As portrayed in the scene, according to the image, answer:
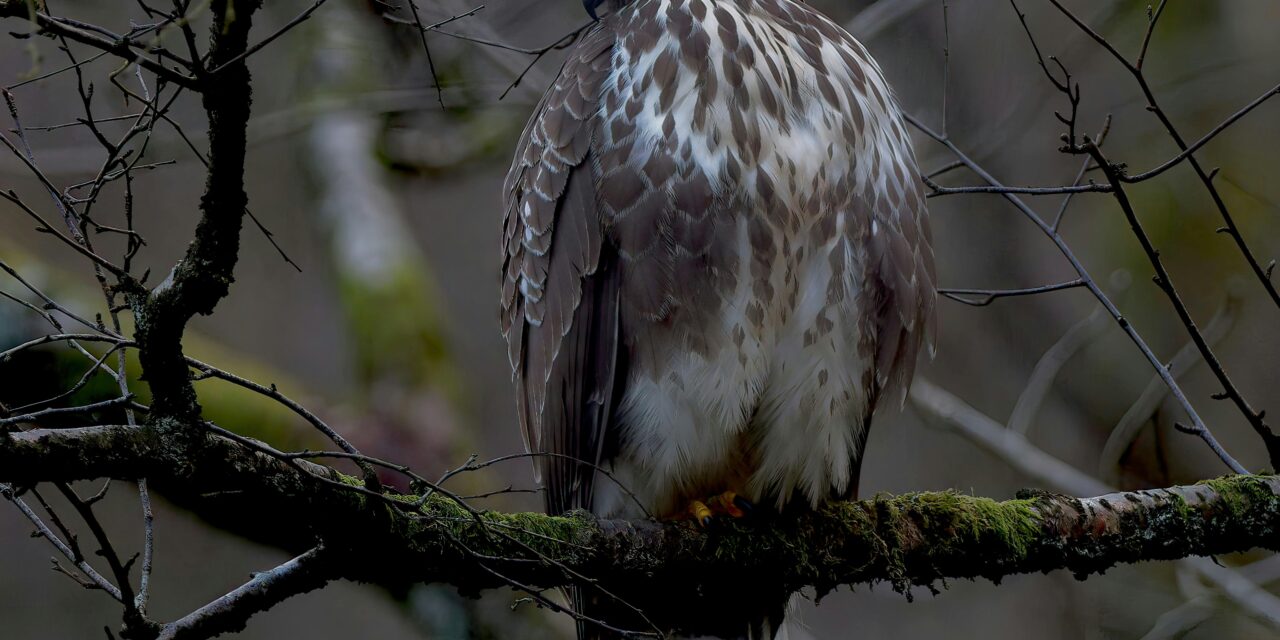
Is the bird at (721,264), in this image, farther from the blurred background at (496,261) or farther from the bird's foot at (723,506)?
the blurred background at (496,261)

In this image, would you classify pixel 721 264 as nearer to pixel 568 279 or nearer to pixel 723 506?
pixel 568 279

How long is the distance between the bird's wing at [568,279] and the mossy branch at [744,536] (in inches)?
14.2

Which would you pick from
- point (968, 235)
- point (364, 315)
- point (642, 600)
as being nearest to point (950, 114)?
point (968, 235)

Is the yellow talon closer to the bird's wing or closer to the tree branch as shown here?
the bird's wing

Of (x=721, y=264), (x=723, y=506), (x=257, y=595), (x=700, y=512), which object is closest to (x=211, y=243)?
(x=257, y=595)

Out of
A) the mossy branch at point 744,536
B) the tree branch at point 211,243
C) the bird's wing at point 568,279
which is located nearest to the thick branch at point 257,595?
the mossy branch at point 744,536

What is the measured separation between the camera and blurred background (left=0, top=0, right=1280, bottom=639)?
17.2 ft

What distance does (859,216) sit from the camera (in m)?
2.76

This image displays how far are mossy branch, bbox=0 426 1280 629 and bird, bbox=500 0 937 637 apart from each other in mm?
127

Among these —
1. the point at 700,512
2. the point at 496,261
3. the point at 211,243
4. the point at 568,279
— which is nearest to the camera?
the point at 211,243

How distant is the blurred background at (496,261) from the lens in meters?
5.23

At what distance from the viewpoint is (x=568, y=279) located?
9.68 ft

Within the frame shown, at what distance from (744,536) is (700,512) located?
12cm

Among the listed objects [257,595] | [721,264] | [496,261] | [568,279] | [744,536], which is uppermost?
[496,261]
